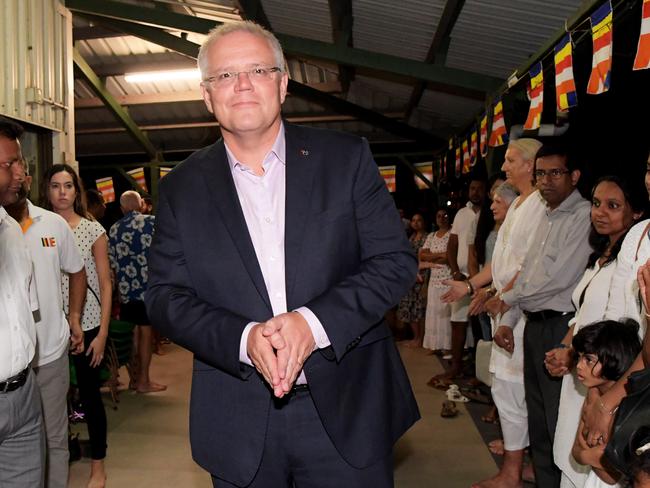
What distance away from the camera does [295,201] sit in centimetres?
139

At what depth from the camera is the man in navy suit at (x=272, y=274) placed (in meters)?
1.37

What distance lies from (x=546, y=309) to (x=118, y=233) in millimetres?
3768

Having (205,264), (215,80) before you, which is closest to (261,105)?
(215,80)

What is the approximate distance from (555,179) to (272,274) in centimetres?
193

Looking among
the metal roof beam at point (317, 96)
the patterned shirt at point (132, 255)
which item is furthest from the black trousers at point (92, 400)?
the metal roof beam at point (317, 96)

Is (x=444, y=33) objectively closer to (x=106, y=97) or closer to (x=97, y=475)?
(x=97, y=475)

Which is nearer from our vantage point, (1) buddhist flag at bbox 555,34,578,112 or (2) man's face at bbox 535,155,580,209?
(2) man's face at bbox 535,155,580,209

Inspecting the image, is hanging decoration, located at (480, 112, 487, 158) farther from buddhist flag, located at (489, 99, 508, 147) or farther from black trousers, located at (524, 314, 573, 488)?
black trousers, located at (524, 314, 573, 488)

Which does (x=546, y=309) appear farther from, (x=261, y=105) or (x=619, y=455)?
(x=261, y=105)

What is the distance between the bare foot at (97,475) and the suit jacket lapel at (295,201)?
2.57m

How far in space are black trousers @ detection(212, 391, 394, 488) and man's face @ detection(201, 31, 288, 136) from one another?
66cm

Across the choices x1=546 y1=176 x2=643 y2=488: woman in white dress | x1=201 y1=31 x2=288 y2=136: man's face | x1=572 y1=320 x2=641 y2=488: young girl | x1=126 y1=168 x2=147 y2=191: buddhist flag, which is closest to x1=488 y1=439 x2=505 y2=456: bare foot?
x1=546 y1=176 x2=643 y2=488: woman in white dress

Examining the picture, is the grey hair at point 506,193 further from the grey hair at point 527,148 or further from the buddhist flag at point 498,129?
the buddhist flag at point 498,129

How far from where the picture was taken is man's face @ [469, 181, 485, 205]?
5.49 meters
